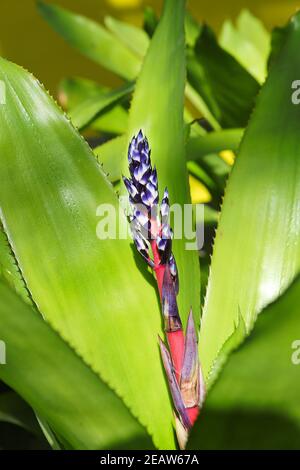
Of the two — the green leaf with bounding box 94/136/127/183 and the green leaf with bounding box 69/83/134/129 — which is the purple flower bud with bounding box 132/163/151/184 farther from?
the green leaf with bounding box 69/83/134/129

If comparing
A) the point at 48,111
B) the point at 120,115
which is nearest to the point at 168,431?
the point at 48,111

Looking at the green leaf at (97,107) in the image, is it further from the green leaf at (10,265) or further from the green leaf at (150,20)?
the green leaf at (10,265)

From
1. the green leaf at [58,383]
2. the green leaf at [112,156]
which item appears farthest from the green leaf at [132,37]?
the green leaf at [58,383]

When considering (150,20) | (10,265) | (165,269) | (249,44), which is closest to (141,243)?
(165,269)

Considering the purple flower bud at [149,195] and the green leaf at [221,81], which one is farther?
the green leaf at [221,81]
